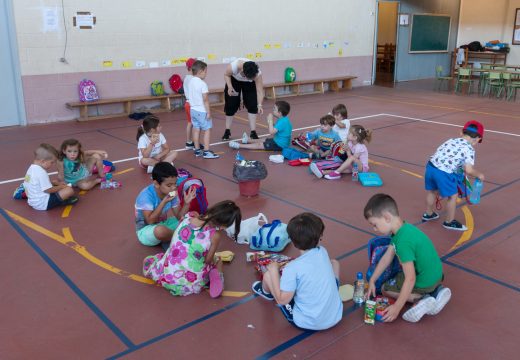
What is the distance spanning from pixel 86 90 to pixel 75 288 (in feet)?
25.1

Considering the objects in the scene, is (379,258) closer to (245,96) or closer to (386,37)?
(245,96)

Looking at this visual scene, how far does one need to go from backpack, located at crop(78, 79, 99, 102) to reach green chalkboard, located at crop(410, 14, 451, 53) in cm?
1263

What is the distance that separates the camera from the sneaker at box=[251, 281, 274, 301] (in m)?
3.59

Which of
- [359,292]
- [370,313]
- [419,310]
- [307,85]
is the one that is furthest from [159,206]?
[307,85]

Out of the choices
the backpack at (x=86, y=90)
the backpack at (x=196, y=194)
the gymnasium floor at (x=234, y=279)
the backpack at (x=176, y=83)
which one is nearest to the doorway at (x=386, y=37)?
the backpack at (x=176, y=83)

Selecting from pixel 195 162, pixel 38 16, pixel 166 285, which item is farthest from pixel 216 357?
pixel 38 16

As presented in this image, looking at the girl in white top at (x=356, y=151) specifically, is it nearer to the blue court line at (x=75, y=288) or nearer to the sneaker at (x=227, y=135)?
the sneaker at (x=227, y=135)

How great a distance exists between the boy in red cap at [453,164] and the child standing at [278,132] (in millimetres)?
3221

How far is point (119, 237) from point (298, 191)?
230cm

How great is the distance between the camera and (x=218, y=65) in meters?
12.7

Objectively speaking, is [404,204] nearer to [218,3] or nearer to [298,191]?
[298,191]

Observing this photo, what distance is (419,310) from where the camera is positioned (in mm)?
3266

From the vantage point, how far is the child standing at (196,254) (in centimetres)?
→ 349

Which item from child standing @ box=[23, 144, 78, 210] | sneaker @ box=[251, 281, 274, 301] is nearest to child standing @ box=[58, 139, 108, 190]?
child standing @ box=[23, 144, 78, 210]
